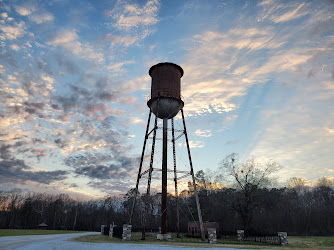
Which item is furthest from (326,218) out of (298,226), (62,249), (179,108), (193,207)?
(62,249)

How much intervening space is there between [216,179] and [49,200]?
7109 centimetres

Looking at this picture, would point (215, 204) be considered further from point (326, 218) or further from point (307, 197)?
point (307, 197)

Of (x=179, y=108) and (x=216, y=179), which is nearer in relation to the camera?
(x=179, y=108)

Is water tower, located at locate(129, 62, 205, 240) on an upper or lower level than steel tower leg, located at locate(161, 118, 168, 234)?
upper

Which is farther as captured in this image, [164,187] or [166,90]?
[166,90]

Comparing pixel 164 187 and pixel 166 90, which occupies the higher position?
pixel 166 90

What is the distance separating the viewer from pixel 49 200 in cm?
9200

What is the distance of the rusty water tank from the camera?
91.8 ft

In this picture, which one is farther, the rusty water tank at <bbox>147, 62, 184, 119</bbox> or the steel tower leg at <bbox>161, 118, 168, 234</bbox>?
the rusty water tank at <bbox>147, 62, 184, 119</bbox>

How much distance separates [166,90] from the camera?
1109 inches

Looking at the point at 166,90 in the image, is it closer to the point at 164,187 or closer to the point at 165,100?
the point at 165,100

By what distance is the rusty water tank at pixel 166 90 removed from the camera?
27984 millimetres

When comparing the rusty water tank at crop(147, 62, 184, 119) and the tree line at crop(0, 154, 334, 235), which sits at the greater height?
the rusty water tank at crop(147, 62, 184, 119)

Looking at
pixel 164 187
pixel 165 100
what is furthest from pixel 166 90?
pixel 164 187
